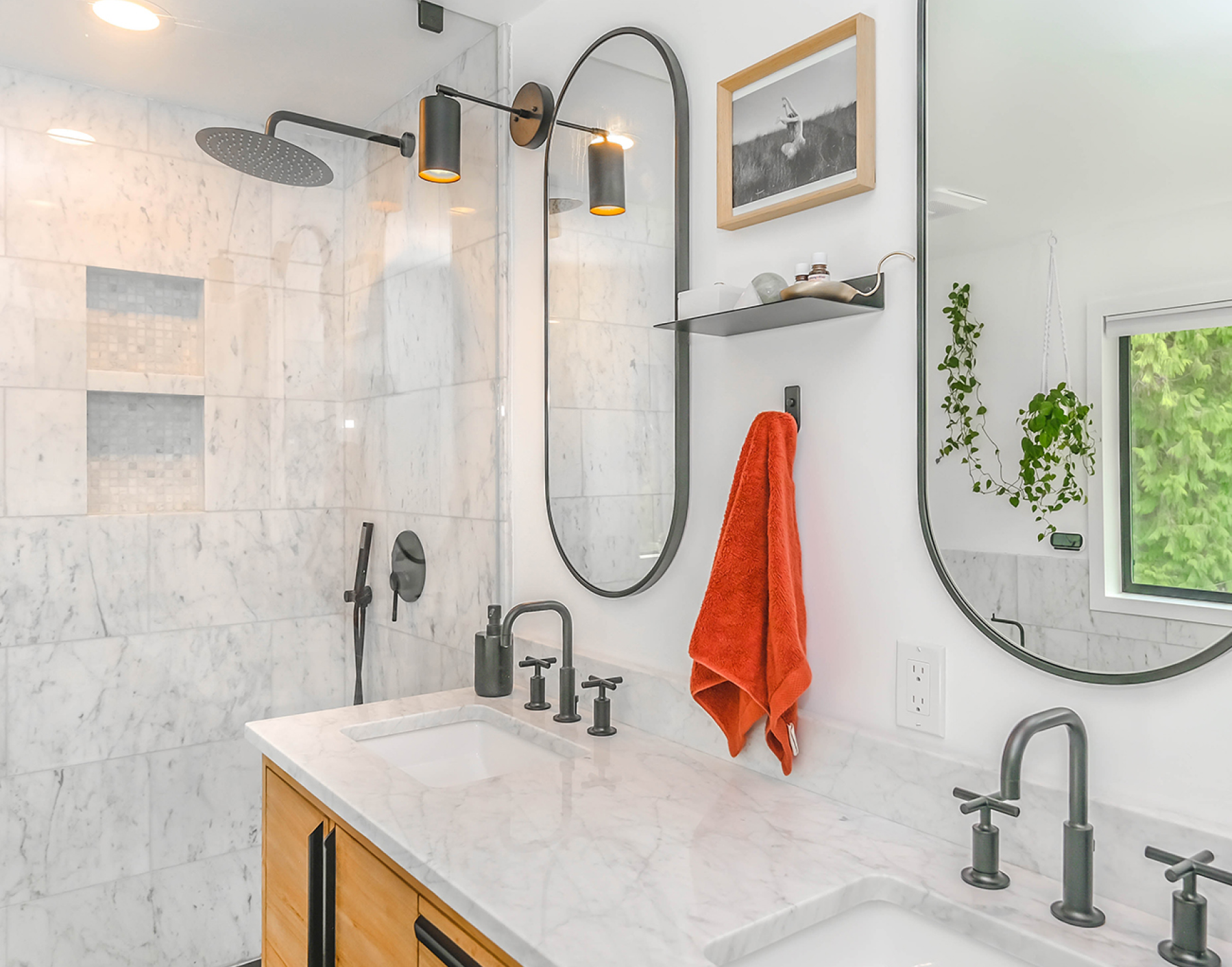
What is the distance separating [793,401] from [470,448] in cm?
96

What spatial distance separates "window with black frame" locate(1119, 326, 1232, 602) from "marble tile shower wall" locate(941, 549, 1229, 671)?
45 millimetres

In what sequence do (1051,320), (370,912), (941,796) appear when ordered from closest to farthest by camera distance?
1. (1051,320)
2. (941,796)
3. (370,912)

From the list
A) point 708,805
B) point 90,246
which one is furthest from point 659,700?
point 90,246

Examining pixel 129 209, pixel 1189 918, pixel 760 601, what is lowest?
pixel 1189 918

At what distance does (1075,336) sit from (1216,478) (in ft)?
0.74

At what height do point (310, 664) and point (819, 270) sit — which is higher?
point (819, 270)

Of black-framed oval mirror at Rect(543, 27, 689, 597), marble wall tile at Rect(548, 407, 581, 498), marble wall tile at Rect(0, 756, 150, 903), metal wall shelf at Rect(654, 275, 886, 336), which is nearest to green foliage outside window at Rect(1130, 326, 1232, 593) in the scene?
metal wall shelf at Rect(654, 275, 886, 336)

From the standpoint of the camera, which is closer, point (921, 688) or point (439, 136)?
point (921, 688)

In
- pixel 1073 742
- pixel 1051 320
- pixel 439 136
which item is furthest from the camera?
pixel 439 136

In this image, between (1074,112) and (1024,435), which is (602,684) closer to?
(1024,435)

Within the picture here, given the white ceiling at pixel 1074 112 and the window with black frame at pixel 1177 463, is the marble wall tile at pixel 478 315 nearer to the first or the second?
the white ceiling at pixel 1074 112

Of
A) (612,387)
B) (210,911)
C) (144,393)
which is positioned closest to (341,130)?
(144,393)

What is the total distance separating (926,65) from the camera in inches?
48.0

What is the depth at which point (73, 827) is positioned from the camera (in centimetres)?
163
